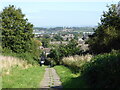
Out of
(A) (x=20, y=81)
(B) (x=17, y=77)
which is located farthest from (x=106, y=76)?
(B) (x=17, y=77)

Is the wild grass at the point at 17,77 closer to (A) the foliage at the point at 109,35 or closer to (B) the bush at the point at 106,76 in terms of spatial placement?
(B) the bush at the point at 106,76

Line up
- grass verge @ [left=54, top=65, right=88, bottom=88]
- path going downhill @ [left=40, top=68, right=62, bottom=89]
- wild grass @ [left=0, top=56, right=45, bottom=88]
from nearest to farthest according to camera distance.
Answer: grass verge @ [left=54, top=65, right=88, bottom=88]
wild grass @ [left=0, top=56, right=45, bottom=88]
path going downhill @ [left=40, top=68, right=62, bottom=89]

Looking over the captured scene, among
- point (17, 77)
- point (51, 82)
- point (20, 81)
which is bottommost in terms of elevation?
point (51, 82)

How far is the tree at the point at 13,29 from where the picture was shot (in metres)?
45.6

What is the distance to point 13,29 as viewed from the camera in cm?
4647

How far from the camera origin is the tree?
4562 cm

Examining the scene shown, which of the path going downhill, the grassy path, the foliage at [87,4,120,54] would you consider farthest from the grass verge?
the foliage at [87,4,120,54]

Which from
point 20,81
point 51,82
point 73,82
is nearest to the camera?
point 73,82

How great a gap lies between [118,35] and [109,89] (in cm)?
2245

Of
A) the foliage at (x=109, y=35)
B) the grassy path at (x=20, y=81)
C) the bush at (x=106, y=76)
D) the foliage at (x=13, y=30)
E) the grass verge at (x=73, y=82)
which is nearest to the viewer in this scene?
the bush at (x=106, y=76)

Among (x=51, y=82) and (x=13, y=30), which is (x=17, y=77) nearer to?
(x=51, y=82)

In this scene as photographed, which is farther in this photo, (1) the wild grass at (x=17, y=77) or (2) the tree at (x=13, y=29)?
(2) the tree at (x=13, y=29)

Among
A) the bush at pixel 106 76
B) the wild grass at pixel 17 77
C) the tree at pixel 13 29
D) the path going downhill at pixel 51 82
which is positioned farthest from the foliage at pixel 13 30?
the bush at pixel 106 76

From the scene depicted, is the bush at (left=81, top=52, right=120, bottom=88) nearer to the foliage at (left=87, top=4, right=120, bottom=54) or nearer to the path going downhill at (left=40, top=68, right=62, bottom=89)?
the path going downhill at (left=40, top=68, right=62, bottom=89)
